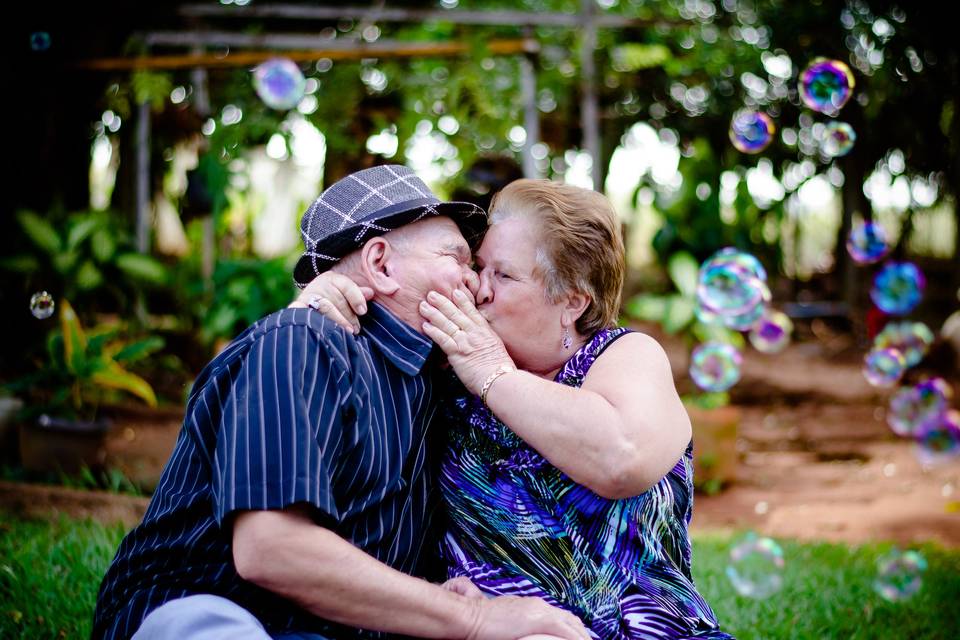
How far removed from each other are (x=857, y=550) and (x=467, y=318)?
313cm

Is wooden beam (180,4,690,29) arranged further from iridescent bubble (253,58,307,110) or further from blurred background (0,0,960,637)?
iridescent bubble (253,58,307,110)

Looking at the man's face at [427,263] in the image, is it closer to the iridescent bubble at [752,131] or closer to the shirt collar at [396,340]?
the shirt collar at [396,340]

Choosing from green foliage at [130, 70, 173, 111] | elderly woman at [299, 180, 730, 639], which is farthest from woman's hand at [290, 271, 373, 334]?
green foliage at [130, 70, 173, 111]

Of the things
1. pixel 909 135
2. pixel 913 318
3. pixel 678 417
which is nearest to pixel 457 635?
pixel 678 417

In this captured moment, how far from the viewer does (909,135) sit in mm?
10188

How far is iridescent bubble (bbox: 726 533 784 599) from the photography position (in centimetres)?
323

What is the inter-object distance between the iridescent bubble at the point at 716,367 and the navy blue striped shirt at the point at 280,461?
3092mm

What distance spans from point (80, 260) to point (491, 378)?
17.0 ft

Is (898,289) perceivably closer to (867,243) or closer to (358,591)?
(867,243)

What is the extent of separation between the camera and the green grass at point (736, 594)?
294 cm

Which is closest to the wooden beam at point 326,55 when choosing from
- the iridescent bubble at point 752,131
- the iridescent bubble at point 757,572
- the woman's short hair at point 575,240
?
the iridescent bubble at point 752,131

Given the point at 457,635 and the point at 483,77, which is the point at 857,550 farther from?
the point at 483,77

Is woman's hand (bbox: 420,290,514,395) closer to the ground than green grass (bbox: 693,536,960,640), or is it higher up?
higher up

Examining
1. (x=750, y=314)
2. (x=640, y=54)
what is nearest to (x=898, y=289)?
(x=750, y=314)
